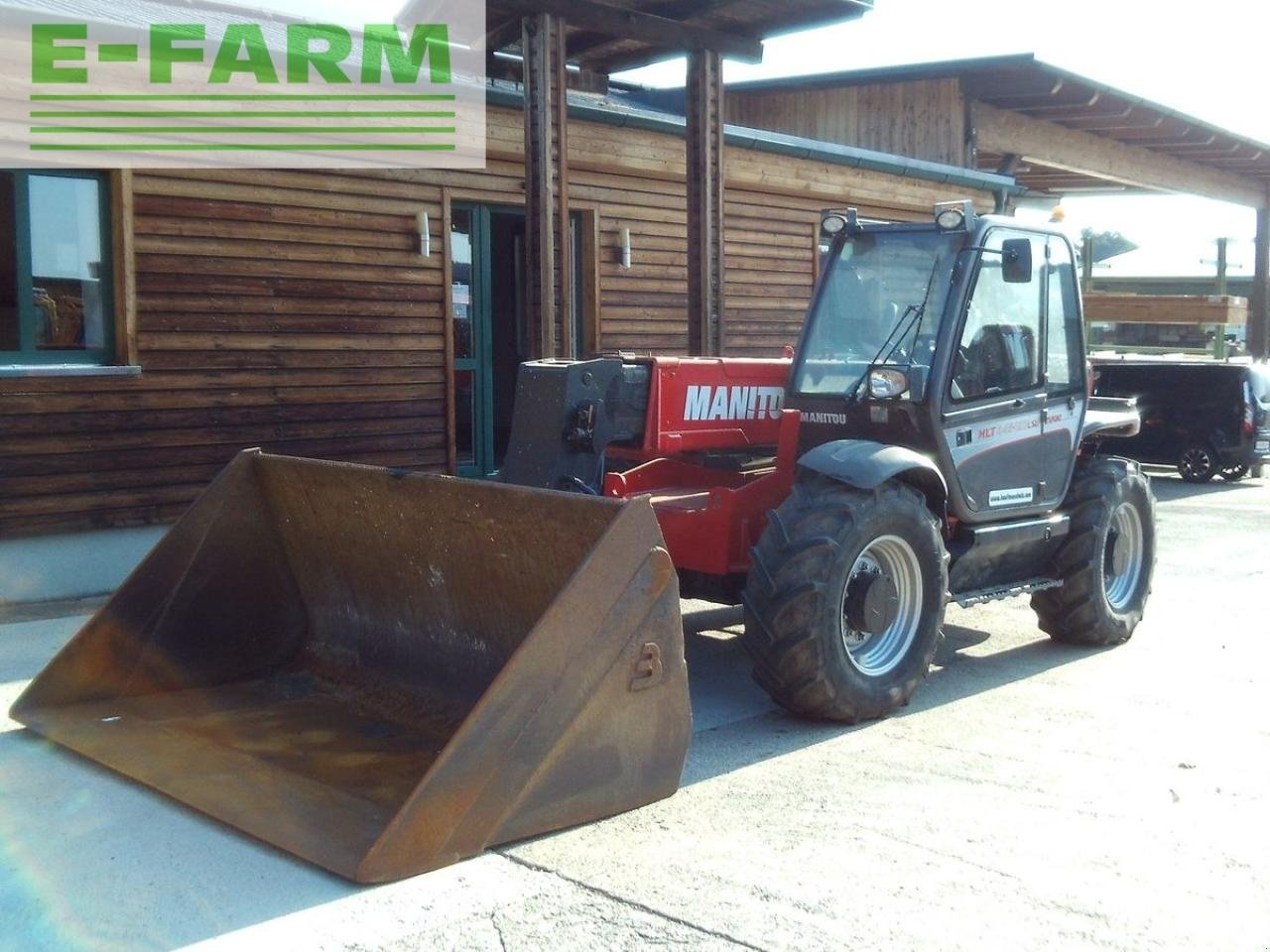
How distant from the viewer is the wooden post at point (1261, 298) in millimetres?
23109

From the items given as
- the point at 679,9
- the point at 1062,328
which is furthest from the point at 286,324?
the point at 1062,328

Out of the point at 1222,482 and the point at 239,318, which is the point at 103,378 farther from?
the point at 1222,482

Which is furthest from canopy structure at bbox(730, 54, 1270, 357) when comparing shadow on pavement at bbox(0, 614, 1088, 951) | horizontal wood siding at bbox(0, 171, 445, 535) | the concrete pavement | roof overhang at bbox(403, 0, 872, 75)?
shadow on pavement at bbox(0, 614, 1088, 951)

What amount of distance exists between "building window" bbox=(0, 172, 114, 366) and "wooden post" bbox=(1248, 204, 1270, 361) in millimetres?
20326

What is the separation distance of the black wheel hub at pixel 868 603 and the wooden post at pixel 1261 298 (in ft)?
66.0

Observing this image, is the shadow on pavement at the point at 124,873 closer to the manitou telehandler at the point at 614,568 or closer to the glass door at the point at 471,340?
the manitou telehandler at the point at 614,568

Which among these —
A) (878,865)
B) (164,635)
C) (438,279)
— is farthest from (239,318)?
(878,865)

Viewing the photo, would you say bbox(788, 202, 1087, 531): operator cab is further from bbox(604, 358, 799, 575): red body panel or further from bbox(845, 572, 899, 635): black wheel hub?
bbox(845, 572, 899, 635): black wheel hub

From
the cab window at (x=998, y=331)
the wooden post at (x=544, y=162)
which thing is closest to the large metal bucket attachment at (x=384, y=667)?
the cab window at (x=998, y=331)

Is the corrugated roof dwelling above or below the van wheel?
above

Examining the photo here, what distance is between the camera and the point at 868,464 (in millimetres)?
5676

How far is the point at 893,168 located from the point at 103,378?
8608mm

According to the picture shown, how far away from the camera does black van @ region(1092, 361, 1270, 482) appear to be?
52.4 ft

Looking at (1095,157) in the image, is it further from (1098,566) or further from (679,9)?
(1098,566)
